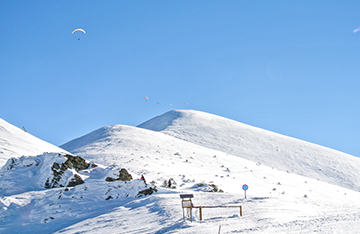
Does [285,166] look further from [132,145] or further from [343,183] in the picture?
[132,145]

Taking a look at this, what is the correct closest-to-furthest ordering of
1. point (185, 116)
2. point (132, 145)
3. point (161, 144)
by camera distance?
point (132, 145)
point (161, 144)
point (185, 116)

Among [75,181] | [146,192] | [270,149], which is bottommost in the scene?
[146,192]

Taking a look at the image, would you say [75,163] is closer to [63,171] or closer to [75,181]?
[63,171]

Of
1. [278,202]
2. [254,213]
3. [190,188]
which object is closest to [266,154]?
[190,188]

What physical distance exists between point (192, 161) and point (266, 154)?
2234 cm

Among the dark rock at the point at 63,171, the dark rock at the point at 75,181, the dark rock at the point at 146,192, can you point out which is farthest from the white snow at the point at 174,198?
the dark rock at the point at 63,171

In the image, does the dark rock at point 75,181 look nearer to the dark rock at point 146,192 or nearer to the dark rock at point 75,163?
the dark rock at point 75,163

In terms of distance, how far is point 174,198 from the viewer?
651 inches

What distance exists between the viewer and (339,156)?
55.9 m

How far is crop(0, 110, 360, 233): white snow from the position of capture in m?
11.5

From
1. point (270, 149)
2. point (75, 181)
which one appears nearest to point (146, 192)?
point (75, 181)

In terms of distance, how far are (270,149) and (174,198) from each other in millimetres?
44143

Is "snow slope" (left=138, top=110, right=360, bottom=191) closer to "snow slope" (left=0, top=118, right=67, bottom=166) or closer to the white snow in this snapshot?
the white snow

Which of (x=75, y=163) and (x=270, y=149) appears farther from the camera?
(x=270, y=149)
